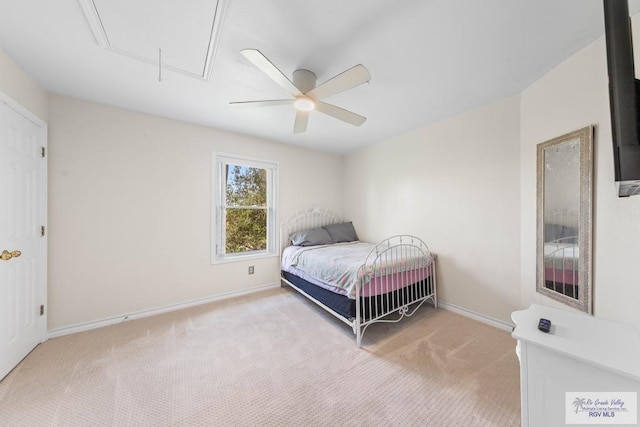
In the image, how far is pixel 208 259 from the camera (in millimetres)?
3035

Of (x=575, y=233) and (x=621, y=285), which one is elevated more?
(x=575, y=233)

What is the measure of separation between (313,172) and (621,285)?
3.50m

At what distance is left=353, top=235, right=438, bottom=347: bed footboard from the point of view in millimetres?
2080

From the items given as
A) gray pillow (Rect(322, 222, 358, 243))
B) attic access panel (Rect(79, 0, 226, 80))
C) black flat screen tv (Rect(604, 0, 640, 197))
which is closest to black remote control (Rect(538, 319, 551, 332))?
black flat screen tv (Rect(604, 0, 640, 197))

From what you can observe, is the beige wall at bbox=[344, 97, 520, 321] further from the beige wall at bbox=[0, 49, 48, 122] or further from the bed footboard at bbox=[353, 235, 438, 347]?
the beige wall at bbox=[0, 49, 48, 122]

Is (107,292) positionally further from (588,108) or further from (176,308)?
(588,108)

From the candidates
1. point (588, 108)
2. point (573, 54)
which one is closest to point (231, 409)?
point (588, 108)

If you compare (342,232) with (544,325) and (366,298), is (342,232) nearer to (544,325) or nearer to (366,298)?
(366,298)

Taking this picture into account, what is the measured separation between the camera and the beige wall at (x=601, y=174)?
1.33 m

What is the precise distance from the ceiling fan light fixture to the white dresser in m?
1.88

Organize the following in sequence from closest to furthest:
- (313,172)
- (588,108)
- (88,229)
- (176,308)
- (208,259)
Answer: (588,108), (88,229), (176,308), (208,259), (313,172)

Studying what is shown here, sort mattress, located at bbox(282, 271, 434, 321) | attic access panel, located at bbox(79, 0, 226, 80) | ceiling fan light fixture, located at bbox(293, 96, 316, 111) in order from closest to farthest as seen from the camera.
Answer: attic access panel, located at bbox(79, 0, 226, 80)
ceiling fan light fixture, located at bbox(293, 96, 316, 111)
mattress, located at bbox(282, 271, 434, 321)

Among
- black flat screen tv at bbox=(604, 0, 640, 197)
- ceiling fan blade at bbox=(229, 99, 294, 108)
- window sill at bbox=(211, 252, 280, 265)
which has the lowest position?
window sill at bbox=(211, 252, 280, 265)

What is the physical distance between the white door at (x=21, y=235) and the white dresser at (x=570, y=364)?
321 centimetres
